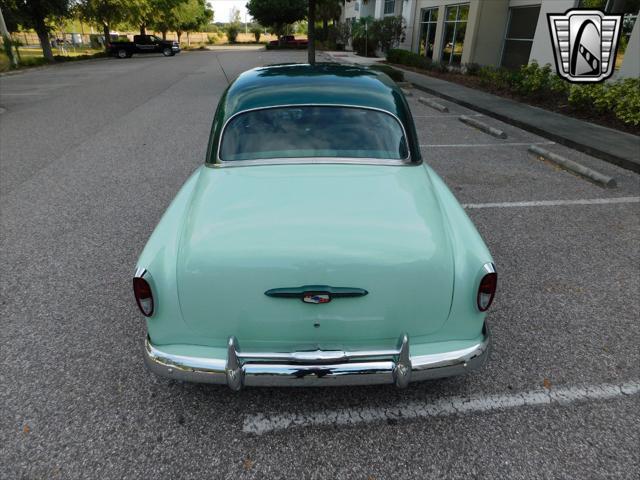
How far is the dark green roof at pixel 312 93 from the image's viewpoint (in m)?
3.25

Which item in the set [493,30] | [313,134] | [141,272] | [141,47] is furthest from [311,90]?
[141,47]

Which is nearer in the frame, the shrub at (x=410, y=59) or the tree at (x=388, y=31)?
the shrub at (x=410, y=59)

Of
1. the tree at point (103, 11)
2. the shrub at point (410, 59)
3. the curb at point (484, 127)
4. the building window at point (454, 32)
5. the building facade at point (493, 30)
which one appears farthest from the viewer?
the tree at point (103, 11)

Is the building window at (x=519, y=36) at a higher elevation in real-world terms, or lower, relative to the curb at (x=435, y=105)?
higher

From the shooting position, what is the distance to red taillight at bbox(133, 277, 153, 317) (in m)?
Result: 2.20

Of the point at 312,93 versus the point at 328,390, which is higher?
the point at 312,93

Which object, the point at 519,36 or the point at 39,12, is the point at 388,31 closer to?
the point at 519,36

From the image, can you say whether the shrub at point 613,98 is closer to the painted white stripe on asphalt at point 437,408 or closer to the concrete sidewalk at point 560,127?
the concrete sidewalk at point 560,127

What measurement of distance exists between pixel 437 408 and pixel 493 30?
19.3 m

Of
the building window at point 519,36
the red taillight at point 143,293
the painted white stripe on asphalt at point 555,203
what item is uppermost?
the building window at point 519,36

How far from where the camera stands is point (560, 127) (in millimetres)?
9312

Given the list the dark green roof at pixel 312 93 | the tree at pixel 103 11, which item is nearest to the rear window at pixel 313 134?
the dark green roof at pixel 312 93

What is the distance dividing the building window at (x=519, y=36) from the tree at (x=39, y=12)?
1081 inches

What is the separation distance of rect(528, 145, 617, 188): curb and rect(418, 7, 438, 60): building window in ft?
60.5
